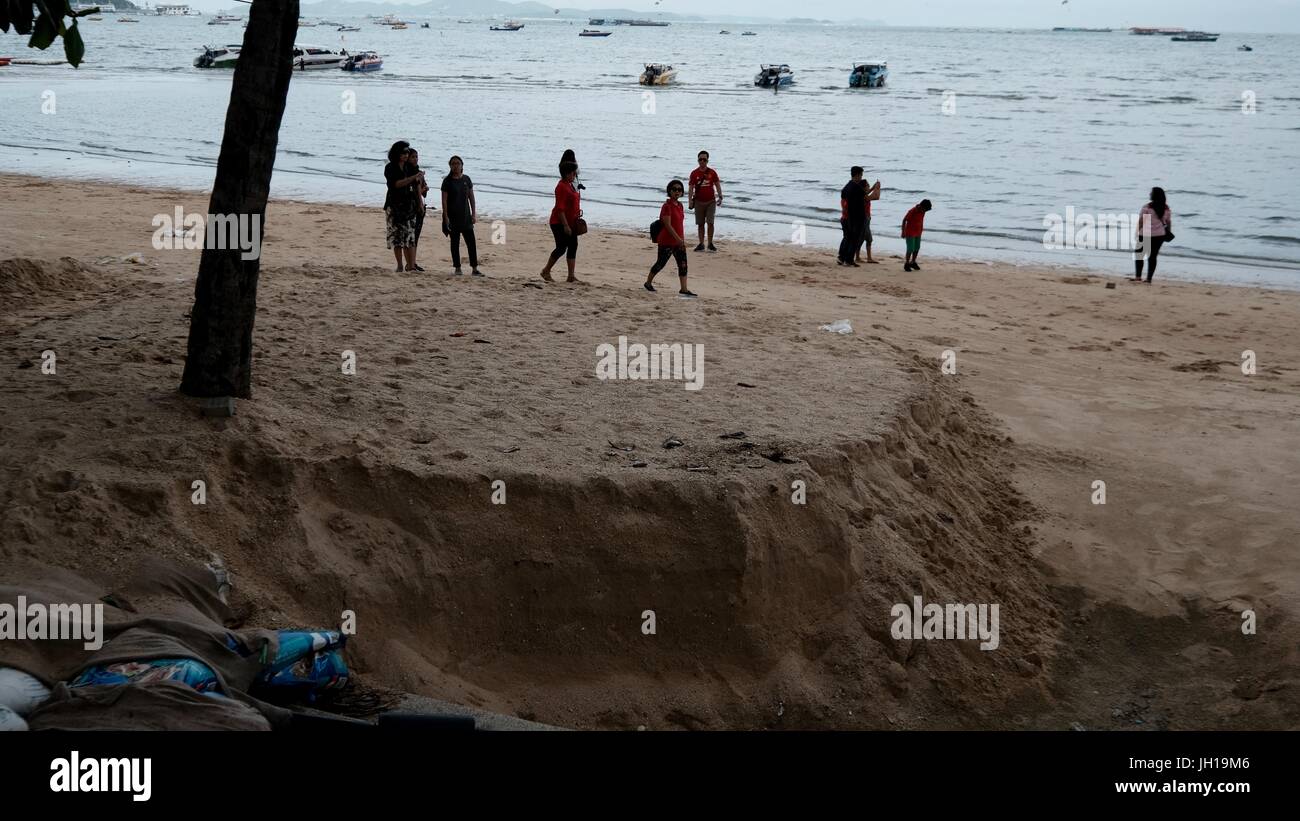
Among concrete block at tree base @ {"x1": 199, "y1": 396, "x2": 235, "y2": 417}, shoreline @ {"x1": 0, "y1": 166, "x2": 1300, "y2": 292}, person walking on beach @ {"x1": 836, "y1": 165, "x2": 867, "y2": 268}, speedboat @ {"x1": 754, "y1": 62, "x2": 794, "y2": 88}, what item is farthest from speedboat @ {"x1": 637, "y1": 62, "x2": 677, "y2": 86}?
concrete block at tree base @ {"x1": 199, "y1": 396, "x2": 235, "y2": 417}

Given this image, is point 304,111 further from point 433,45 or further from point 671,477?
point 433,45

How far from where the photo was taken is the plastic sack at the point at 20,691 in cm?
398

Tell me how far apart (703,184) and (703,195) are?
0.26 meters

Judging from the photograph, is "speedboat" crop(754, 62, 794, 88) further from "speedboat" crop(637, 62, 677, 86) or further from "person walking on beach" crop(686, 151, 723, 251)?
"person walking on beach" crop(686, 151, 723, 251)

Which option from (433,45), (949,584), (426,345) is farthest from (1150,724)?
(433,45)

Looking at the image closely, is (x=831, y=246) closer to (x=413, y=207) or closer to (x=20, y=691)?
(x=413, y=207)

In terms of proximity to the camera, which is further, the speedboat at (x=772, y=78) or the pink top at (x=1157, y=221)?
the speedboat at (x=772, y=78)

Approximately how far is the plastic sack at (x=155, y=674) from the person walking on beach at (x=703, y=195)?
14.7 metres

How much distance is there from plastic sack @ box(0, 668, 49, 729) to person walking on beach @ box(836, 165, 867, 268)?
14798 millimetres

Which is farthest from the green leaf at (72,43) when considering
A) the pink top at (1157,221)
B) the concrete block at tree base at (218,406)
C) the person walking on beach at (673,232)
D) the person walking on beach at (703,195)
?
the pink top at (1157,221)

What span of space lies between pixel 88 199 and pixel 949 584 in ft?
66.3

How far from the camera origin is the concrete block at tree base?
6453 mm

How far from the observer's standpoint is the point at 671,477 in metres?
6.41

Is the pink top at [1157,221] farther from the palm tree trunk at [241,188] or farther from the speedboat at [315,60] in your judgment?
the speedboat at [315,60]
